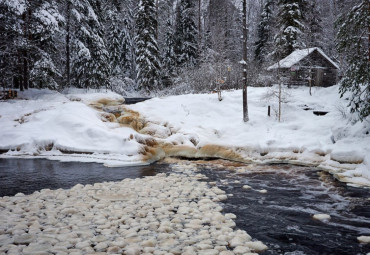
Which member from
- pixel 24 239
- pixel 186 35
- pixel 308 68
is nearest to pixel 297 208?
pixel 24 239

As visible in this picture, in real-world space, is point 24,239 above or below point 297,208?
above

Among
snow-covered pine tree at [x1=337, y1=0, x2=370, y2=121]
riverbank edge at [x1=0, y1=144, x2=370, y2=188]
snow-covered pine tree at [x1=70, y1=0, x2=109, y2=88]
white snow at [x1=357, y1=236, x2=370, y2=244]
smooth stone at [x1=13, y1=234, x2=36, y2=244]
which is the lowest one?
white snow at [x1=357, y1=236, x2=370, y2=244]

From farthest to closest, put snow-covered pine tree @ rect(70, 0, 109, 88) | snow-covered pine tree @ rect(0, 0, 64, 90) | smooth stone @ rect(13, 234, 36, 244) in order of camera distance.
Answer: snow-covered pine tree @ rect(70, 0, 109, 88) < snow-covered pine tree @ rect(0, 0, 64, 90) < smooth stone @ rect(13, 234, 36, 244)

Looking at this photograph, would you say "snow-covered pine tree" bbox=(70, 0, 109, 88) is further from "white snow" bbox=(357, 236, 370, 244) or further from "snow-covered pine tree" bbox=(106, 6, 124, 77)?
"white snow" bbox=(357, 236, 370, 244)

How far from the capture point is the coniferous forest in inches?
426

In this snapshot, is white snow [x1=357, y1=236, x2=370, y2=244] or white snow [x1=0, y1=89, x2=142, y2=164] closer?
white snow [x1=357, y1=236, x2=370, y2=244]

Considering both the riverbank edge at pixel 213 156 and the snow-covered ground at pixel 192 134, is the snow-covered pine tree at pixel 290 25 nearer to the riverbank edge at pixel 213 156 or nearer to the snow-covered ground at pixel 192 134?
the snow-covered ground at pixel 192 134

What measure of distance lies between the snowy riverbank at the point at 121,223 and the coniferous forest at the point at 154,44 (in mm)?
7901

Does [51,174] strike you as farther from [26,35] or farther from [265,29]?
[265,29]

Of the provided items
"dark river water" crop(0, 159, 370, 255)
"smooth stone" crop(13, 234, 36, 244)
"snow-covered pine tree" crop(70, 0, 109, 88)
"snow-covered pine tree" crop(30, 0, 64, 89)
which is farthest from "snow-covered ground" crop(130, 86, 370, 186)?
"snow-covered pine tree" crop(70, 0, 109, 88)

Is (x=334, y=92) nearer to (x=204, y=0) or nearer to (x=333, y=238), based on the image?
(x=333, y=238)

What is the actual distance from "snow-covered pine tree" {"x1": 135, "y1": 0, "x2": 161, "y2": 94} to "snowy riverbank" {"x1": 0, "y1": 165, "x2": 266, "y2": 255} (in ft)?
82.3

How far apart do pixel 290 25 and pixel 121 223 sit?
2613 cm

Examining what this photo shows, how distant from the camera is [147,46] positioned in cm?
3072
